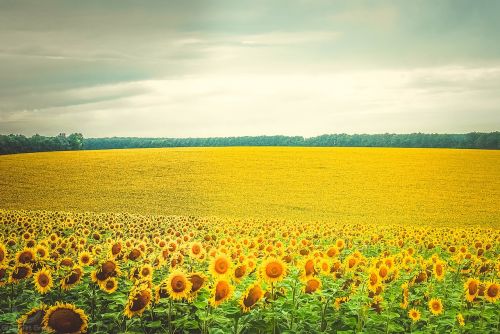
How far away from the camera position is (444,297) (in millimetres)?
6527

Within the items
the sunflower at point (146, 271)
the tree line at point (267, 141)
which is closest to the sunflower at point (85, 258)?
the sunflower at point (146, 271)

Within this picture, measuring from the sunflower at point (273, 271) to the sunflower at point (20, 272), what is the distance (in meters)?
2.93

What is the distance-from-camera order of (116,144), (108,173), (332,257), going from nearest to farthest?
(332,257) < (108,173) < (116,144)

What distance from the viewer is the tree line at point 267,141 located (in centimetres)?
6115

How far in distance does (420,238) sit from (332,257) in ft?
23.6

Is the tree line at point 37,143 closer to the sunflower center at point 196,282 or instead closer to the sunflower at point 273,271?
the sunflower center at point 196,282

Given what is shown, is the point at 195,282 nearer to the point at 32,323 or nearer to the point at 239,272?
the point at 239,272

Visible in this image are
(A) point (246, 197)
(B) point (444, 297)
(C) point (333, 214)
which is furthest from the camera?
(A) point (246, 197)

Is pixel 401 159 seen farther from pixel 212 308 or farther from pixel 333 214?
pixel 212 308

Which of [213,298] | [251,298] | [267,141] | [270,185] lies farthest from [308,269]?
[267,141]

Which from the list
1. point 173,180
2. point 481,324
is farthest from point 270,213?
point 481,324

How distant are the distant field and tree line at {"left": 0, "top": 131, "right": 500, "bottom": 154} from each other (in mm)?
11470

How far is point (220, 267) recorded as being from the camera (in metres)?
4.95

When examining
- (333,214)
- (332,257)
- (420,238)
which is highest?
(332,257)
